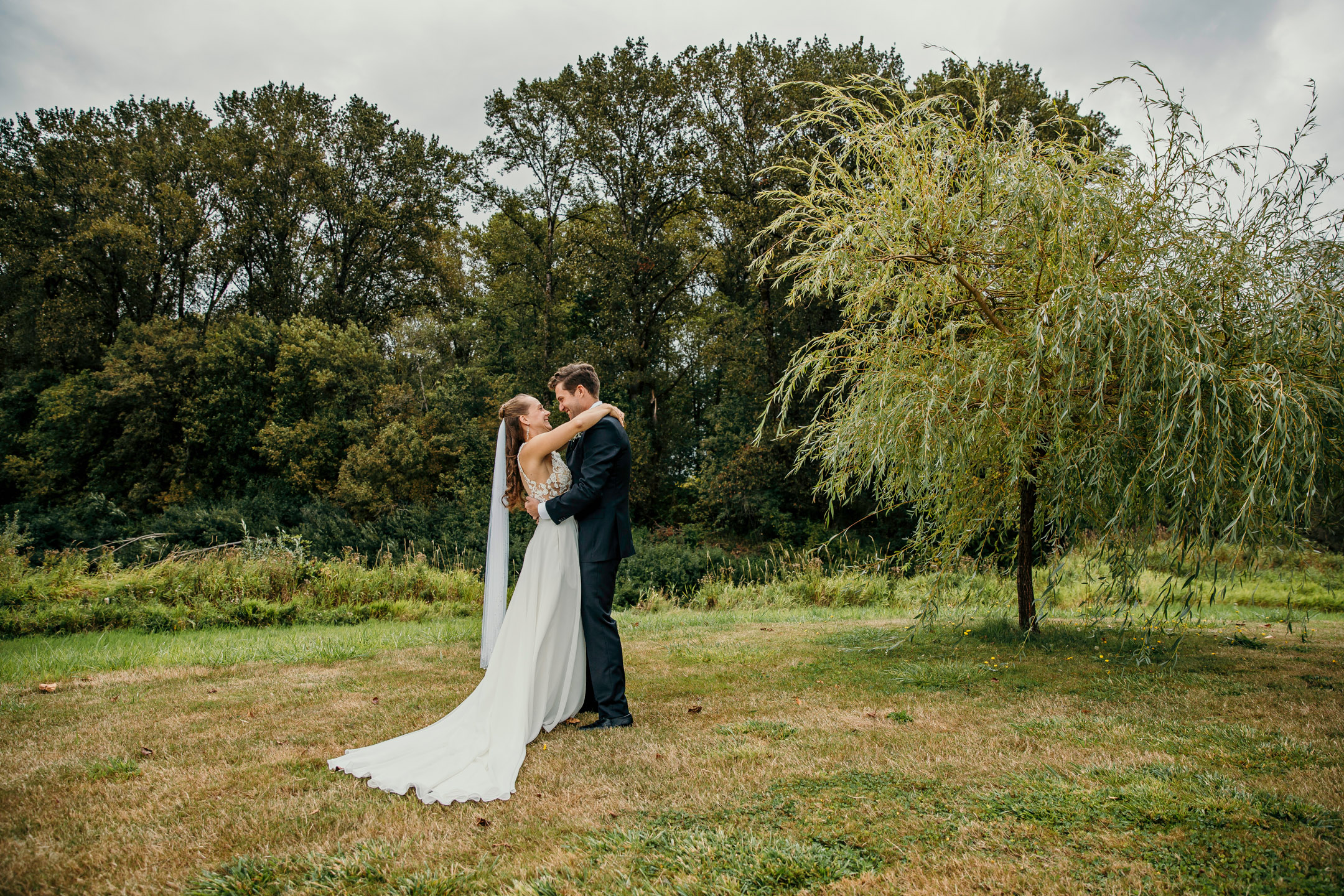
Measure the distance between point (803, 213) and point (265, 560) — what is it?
9710mm

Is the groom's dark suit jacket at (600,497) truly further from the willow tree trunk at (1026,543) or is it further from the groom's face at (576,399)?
the willow tree trunk at (1026,543)

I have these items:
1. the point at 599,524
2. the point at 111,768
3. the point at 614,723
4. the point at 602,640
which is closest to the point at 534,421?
the point at 599,524

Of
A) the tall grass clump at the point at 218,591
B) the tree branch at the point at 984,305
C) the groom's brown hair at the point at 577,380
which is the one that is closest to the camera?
the groom's brown hair at the point at 577,380

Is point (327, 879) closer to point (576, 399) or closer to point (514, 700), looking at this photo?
point (514, 700)

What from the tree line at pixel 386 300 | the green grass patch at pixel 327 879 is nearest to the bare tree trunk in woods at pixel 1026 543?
the green grass patch at pixel 327 879

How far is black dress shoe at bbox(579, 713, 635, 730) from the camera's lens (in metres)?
4.55

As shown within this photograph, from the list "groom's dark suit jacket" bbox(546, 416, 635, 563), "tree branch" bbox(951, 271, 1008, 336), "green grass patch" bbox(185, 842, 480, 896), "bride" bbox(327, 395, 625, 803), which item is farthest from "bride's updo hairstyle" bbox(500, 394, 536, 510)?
"tree branch" bbox(951, 271, 1008, 336)

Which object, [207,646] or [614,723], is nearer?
[614,723]

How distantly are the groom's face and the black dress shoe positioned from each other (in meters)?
2.02

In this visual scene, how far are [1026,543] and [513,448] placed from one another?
5159 mm

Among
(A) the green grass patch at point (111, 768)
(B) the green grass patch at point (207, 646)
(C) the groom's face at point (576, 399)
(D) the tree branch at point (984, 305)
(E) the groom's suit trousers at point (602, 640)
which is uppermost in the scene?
(D) the tree branch at point (984, 305)

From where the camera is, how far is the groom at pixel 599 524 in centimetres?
468

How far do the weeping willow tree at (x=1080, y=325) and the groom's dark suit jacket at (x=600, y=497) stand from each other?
2.22 metres

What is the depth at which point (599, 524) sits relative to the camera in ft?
15.9
